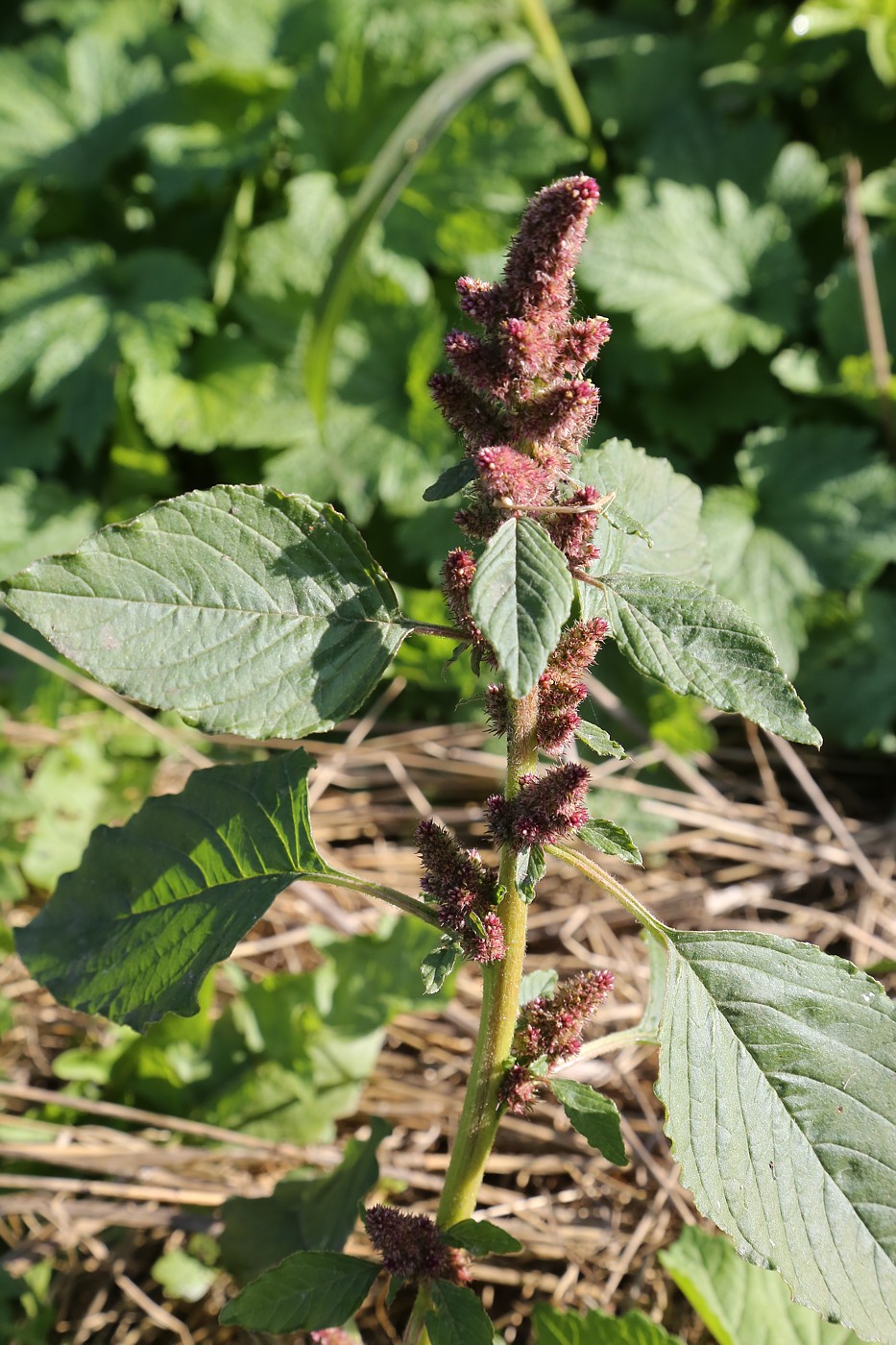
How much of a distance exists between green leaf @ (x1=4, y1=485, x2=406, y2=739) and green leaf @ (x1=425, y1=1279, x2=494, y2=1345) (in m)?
0.58

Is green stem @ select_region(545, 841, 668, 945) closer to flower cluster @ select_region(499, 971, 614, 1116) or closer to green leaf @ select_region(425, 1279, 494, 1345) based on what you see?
flower cluster @ select_region(499, 971, 614, 1116)

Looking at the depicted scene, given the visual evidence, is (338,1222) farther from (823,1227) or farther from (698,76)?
(698,76)

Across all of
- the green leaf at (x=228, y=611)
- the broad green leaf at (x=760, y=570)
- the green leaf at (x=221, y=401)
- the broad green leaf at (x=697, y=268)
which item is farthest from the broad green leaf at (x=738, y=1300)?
the green leaf at (x=221, y=401)

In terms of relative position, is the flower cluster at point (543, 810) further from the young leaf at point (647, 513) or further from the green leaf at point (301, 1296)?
the green leaf at point (301, 1296)

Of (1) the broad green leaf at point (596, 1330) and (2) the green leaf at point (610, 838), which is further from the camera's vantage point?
(1) the broad green leaf at point (596, 1330)

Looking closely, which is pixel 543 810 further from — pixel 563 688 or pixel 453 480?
pixel 453 480

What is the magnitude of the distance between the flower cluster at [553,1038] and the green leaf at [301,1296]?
25 centimetres

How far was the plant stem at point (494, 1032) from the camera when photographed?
111cm

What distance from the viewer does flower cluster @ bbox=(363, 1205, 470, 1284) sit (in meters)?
1.18

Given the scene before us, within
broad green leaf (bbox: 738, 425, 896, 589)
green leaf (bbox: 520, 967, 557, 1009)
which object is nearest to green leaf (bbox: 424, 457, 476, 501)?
green leaf (bbox: 520, 967, 557, 1009)

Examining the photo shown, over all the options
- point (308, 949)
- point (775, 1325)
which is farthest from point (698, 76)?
point (775, 1325)

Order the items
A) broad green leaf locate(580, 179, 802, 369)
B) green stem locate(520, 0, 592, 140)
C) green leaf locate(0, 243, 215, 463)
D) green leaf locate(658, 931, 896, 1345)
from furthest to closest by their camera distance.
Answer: green stem locate(520, 0, 592, 140)
green leaf locate(0, 243, 215, 463)
broad green leaf locate(580, 179, 802, 369)
green leaf locate(658, 931, 896, 1345)

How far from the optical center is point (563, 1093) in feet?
3.78

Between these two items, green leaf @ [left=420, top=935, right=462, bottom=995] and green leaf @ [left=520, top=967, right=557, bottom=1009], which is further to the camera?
green leaf @ [left=520, top=967, right=557, bottom=1009]
